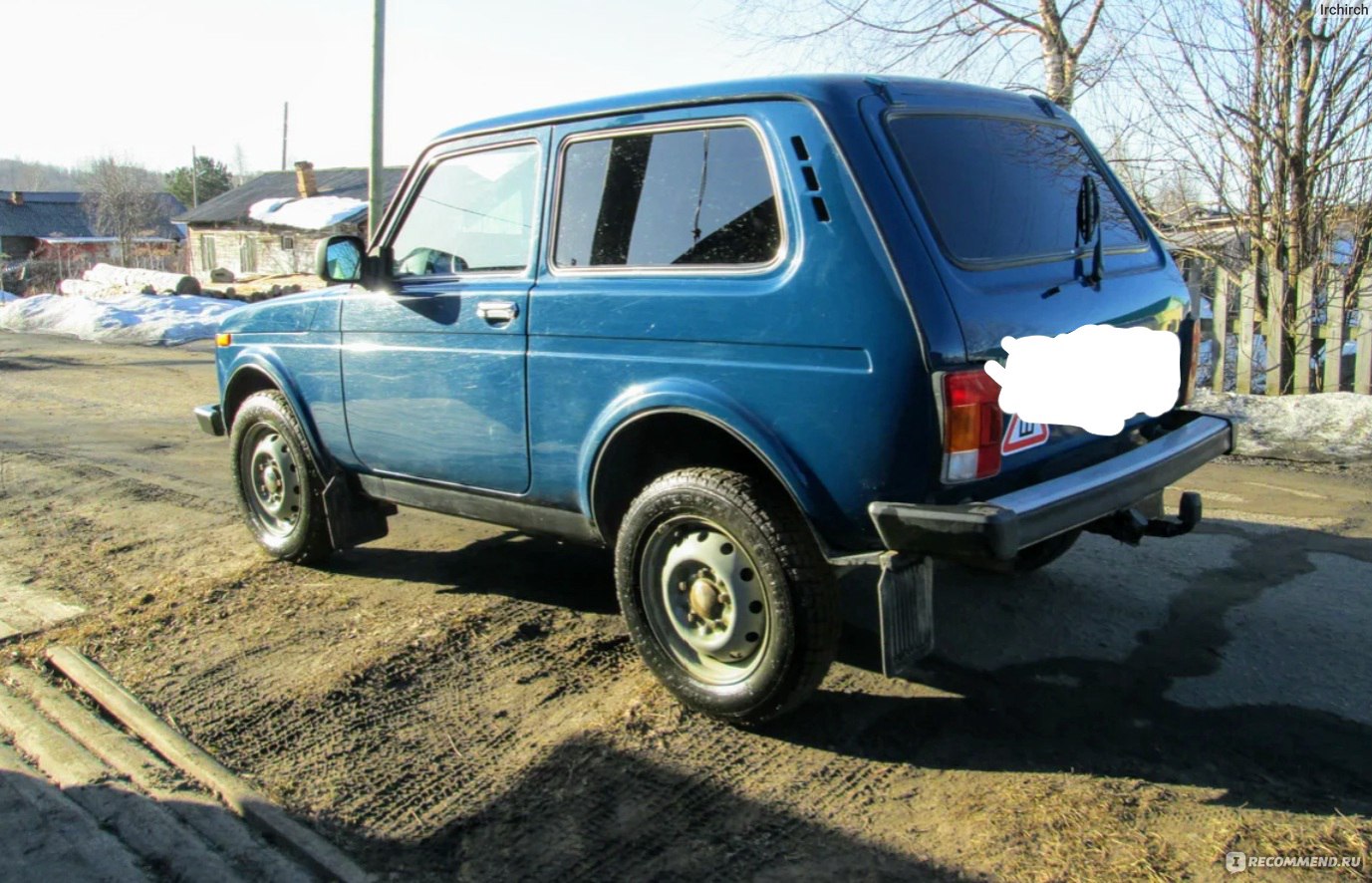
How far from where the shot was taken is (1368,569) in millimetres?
4809

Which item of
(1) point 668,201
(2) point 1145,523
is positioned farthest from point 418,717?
(2) point 1145,523

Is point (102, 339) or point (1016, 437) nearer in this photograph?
point (1016, 437)

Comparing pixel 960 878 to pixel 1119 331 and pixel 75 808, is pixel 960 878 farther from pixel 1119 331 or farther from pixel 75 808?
pixel 75 808

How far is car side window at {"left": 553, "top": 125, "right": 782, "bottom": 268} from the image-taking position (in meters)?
3.40

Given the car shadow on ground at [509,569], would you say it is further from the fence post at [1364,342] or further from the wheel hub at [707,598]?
the fence post at [1364,342]

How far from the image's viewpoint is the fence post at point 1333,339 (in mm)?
8961

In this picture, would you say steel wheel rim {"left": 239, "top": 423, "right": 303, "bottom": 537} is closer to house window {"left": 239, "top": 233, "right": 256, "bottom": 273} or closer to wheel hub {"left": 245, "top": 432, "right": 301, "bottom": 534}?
wheel hub {"left": 245, "top": 432, "right": 301, "bottom": 534}

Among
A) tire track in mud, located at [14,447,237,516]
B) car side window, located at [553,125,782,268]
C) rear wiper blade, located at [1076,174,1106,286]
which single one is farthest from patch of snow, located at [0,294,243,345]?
rear wiper blade, located at [1076,174,1106,286]

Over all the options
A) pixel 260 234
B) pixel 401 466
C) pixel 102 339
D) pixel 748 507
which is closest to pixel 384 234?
pixel 401 466

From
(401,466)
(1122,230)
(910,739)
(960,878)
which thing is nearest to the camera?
(960,878)

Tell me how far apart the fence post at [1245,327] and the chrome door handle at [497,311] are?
298 inches

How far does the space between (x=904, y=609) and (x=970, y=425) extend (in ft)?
1.78

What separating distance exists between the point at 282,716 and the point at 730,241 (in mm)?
2164
